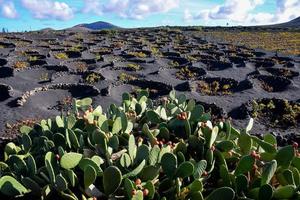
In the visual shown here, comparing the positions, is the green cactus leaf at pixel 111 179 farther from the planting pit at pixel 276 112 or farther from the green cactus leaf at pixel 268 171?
the planting pit at pixel 276 112

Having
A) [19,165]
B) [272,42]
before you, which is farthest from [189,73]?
[272,42]

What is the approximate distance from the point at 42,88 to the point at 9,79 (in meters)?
3.61

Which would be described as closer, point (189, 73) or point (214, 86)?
point (214, 86)

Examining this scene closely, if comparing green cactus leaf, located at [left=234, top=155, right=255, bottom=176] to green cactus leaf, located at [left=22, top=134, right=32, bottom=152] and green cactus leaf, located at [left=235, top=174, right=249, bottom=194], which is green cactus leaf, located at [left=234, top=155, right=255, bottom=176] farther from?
green cactus leaf, located at [left=22, top=134, right=32, bottom=152]

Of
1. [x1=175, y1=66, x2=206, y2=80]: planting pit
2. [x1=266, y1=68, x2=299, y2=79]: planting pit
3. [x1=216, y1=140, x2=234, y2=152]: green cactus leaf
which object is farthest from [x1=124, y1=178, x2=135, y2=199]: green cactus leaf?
[x1=266, y1=68, x2=299, y2=79]: planting pit

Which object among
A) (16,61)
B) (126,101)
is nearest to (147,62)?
(16,61)

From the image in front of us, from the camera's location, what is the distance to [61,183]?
481cm

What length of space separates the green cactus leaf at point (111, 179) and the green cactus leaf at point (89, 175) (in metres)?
0.12

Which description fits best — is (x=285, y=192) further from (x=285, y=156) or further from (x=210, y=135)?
(x=210, y=135)

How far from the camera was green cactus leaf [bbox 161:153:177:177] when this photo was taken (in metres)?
5.02

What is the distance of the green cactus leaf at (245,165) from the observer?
16.7 ft

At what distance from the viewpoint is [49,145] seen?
19.6ft

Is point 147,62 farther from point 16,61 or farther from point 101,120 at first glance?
point 101,120

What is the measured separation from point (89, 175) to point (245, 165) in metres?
1.74
